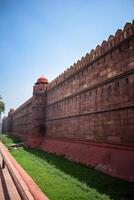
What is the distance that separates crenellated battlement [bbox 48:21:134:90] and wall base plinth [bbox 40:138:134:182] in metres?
3.50

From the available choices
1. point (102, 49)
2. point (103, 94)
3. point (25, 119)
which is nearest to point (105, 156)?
point (103, 94)

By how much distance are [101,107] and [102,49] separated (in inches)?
89.1

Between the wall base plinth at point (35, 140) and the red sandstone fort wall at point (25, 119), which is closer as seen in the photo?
the wall base plinth at point (35, 140)

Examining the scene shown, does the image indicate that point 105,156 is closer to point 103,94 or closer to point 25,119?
point 103,94

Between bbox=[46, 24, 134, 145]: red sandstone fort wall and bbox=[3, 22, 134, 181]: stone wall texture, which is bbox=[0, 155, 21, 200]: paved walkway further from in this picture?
bbox=[46, 24, 134, 145]: red sandstone fort wall

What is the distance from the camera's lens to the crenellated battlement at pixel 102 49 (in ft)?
26.5

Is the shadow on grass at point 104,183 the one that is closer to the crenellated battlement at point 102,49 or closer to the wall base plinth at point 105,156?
the wall base plinth at point 105,156

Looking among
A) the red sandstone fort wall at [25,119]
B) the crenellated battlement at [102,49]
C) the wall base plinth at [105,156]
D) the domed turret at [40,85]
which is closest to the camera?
the wall base plinth at [105,156]

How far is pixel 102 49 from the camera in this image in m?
9.78

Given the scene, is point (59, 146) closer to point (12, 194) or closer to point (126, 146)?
point (126, 146)

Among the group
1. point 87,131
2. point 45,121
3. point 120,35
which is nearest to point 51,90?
point 45,121

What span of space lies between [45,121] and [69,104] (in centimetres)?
588

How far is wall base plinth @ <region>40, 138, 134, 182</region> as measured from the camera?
6.91 m

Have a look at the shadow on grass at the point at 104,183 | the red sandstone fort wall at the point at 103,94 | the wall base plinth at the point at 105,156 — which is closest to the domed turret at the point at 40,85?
the red sandstone fort wall at the point at 103,94
